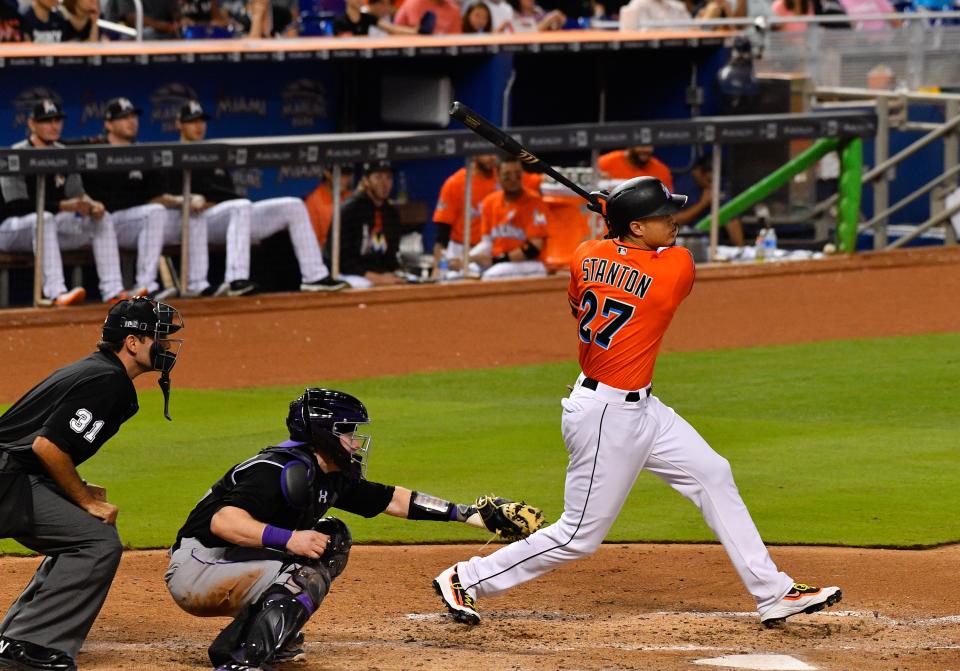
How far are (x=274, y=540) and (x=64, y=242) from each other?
776 cm

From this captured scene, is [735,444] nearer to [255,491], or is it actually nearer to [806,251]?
[255,491]

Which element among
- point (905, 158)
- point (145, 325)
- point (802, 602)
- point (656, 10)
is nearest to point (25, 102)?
point (656, 10)

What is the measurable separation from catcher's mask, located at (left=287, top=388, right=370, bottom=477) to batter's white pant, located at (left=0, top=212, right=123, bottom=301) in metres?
7.43

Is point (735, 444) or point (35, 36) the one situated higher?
point (35, 36)

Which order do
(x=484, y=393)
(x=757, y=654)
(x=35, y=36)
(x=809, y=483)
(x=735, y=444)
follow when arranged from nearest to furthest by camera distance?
(x=757, y=654) → (x=809, y=483) → (x=735, y=444) → (x=484, y=393) → (x=35, y=36)

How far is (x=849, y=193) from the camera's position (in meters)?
16.0

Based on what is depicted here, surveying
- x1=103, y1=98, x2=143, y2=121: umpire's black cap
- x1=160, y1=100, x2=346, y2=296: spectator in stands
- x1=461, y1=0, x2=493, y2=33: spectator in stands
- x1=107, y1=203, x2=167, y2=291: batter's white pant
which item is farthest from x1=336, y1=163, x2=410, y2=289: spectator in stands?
x1=461, y1=0, x2=493, y2=33: spectator in stands

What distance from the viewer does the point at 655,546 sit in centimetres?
759

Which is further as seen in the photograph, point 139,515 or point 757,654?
point 139,515

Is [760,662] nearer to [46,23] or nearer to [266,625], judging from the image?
[266,625]

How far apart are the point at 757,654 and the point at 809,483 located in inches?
113

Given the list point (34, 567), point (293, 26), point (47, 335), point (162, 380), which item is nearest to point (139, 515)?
point (34, 567)

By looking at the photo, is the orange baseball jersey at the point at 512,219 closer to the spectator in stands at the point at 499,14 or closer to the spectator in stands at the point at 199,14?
the spectator in stands at the point at 499,14

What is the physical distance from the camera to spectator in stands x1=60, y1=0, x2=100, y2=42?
1470 centimetres
